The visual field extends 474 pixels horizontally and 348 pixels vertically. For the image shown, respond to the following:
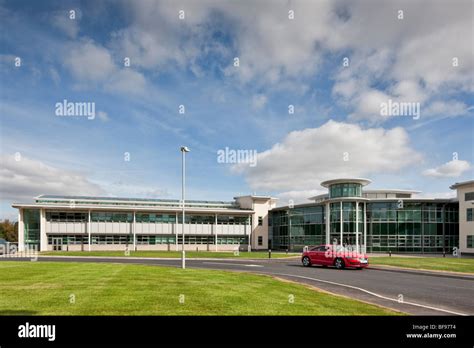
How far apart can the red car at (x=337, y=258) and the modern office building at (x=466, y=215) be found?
30447 mm

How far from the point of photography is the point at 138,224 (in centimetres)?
5869

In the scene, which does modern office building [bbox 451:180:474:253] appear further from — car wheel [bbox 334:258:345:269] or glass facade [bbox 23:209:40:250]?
glass facade [bbox 23:209:40:250]

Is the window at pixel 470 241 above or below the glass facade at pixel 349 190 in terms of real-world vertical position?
below

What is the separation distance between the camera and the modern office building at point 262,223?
170ft

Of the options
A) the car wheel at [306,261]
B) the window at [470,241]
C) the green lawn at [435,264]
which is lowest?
the window at [470,241]

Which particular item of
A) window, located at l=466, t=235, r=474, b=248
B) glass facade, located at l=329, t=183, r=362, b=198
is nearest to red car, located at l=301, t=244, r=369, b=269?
glass facade, located at l=329, t=183, r=362, b=198

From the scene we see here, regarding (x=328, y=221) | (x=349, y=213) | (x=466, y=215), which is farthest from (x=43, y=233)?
(x=466, y=215)

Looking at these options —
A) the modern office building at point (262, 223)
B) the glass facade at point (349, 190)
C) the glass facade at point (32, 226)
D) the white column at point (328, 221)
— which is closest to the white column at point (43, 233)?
the modern office building at point (262, 223)

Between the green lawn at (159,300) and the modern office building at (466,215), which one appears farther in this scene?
the modern office building at (466,215)

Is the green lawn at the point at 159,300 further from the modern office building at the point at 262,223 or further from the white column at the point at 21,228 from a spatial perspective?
the white column at the point at 21,228

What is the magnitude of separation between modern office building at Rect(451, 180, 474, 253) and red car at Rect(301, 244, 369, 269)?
30.4 metres

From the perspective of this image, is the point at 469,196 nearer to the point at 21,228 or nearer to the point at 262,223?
the point at 262,223

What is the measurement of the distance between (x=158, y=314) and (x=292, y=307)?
3.39 meters
